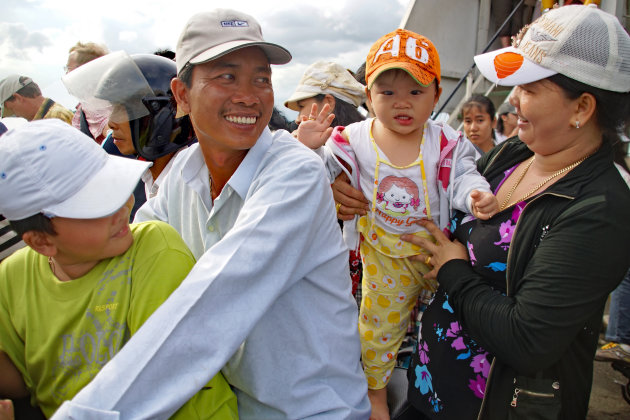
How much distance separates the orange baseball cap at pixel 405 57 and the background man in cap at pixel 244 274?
752 millimetres

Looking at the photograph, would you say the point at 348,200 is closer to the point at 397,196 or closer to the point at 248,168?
the point at 397,196

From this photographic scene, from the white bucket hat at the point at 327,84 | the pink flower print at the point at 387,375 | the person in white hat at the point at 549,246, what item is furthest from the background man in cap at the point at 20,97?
the person in white hat at the point at 549,246

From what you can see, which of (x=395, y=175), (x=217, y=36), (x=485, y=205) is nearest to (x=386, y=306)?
(x=395, y=175)

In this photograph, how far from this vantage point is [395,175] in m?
2.31

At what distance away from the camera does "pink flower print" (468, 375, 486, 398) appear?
66.1 inches

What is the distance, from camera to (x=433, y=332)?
74.4 inches

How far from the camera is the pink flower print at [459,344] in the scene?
1.76 meters

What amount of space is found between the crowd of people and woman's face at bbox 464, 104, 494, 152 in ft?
11.5

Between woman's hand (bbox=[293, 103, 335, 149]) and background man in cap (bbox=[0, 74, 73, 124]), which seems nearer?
woman's hand (bbox=[293, 103, 335, 149])

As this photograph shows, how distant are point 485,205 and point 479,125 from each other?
3.93 meters

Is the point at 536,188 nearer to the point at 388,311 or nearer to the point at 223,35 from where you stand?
the point at 388,311

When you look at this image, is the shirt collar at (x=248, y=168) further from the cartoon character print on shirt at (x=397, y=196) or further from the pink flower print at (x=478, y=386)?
the pink flower print at (x=478, y=386)

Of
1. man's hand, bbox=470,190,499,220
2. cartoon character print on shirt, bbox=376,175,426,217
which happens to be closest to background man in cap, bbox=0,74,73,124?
cartoon character print on shirt, bbox=376,175,426,217

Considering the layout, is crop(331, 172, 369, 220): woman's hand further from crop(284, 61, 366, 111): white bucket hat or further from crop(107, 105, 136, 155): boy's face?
crop(107, 105, 136, 155): boy's face
